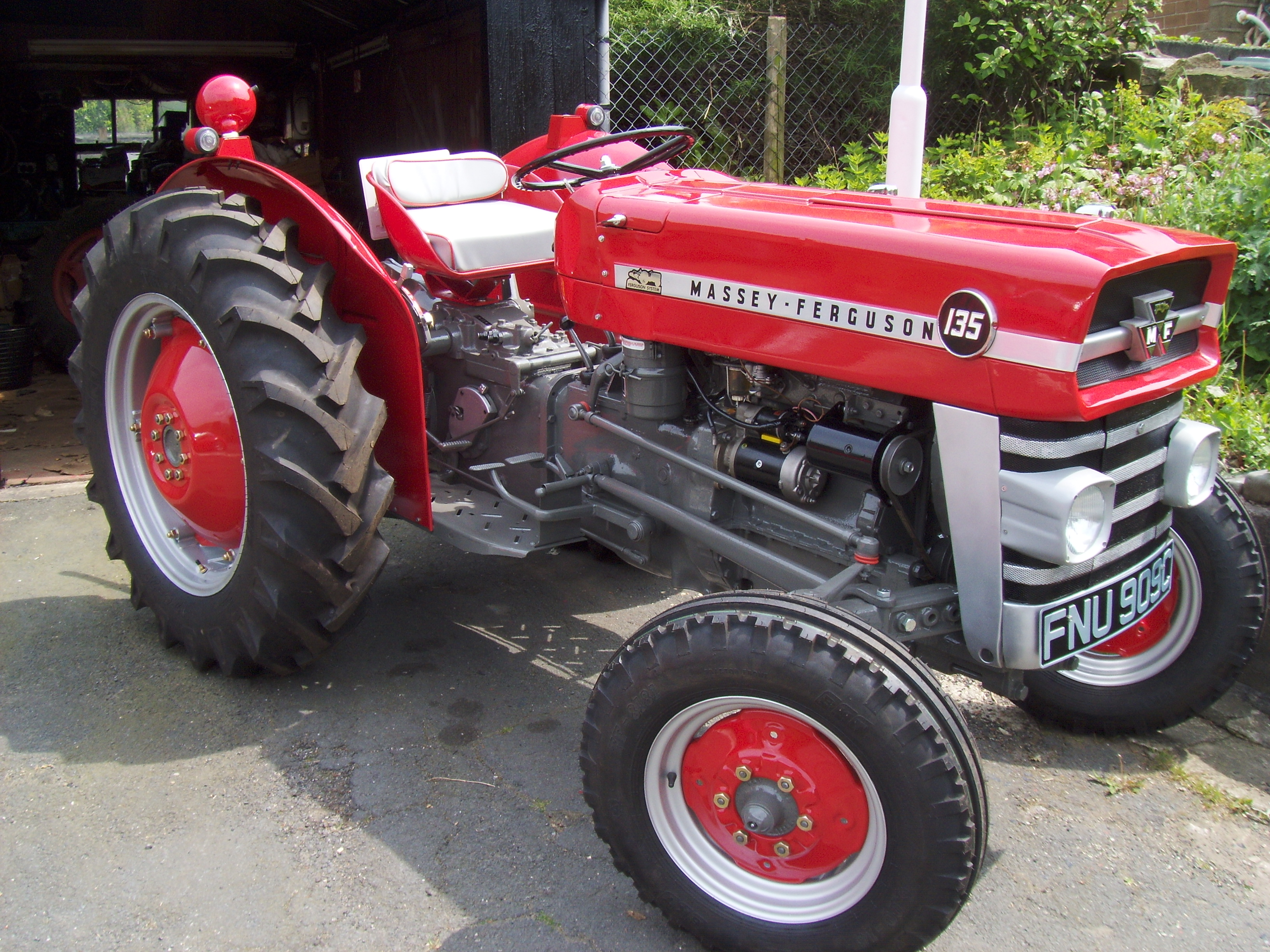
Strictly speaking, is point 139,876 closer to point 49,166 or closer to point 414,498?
point 414,498

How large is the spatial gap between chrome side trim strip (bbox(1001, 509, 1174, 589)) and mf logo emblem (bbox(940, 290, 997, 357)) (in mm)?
391

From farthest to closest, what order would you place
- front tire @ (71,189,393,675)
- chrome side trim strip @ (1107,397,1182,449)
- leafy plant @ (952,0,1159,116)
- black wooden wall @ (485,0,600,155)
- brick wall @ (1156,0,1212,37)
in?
brick wall @ (1156,0,1212,37), leafy plant @ (952,0,1159,116), black wooden wall @ (485,0,600,155), front tire @ (71,189,393,675), chrome side trim strip @ (1107,397,1182,449)

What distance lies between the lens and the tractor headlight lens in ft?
6.02

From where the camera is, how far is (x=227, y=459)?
2.89 meters

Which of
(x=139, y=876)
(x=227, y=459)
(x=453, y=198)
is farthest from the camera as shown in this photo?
(x=453, y=198)

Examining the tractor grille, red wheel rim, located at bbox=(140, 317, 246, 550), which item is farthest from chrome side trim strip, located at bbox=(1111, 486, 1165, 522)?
red wheel rim, located at bbox=(140, 317, 246, 550)

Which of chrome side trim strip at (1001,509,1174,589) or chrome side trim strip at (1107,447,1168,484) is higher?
chrome side trim strip at (1107,447,1168,484)

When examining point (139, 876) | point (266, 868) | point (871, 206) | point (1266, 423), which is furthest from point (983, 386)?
point (1266, 423)

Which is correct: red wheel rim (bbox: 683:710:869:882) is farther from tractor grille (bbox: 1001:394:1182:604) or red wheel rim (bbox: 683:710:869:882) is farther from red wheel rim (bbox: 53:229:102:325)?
red wheel rim (bbox: 53:229:102:325)

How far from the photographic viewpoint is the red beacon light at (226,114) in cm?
302

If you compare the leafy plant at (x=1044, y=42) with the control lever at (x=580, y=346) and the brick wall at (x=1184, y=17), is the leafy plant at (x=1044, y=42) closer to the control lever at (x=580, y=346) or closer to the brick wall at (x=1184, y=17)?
the brick wall at (x=1184, y=17)

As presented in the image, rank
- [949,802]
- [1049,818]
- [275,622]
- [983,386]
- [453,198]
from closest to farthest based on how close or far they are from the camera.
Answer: [949,802]
[983,386]
[1049,818]
[275,622]
[453,198]

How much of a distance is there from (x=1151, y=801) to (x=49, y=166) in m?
9.27

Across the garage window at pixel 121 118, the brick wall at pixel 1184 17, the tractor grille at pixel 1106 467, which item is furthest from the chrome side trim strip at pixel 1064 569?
the garage window at pixel 121 118
